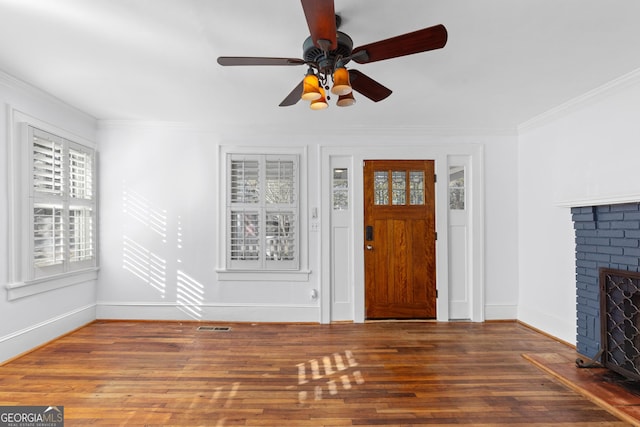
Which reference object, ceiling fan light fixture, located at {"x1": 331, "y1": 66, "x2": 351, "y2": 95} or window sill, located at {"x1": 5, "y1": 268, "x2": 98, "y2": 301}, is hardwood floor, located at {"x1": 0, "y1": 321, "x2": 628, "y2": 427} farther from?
ceiling fan light fixture, located at {"x1": 331, "y1": 66, "x2": 351, "y2": 95}

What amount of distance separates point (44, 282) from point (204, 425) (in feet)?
8.03

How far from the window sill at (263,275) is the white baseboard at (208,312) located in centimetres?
33

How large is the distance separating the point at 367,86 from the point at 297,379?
225 cm

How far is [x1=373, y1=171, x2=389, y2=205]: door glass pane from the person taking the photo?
4.32 metres

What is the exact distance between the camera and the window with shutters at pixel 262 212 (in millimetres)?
4238

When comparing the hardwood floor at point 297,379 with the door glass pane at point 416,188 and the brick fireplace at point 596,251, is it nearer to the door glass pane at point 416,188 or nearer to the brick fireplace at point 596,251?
the brick fireplace at point 596,251

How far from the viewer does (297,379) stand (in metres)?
2.72

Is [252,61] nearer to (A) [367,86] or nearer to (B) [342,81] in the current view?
(B) [342,81]

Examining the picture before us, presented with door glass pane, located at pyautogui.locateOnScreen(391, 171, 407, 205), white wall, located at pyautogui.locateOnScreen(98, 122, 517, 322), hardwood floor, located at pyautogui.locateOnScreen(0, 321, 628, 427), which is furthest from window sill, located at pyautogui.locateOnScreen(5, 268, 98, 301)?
door glass pane, located at pyautogui.locateOnScreen(391, 171, 407, 205)

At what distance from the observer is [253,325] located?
4145 millimetres

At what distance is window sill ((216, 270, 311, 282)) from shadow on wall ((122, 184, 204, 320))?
38 cm

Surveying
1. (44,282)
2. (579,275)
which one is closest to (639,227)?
(579,275)

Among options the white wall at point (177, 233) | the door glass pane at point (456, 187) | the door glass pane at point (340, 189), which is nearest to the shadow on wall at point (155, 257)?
the white wall at point (177, 233)

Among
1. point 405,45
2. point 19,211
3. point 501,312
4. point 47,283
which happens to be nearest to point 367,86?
point 405,45
